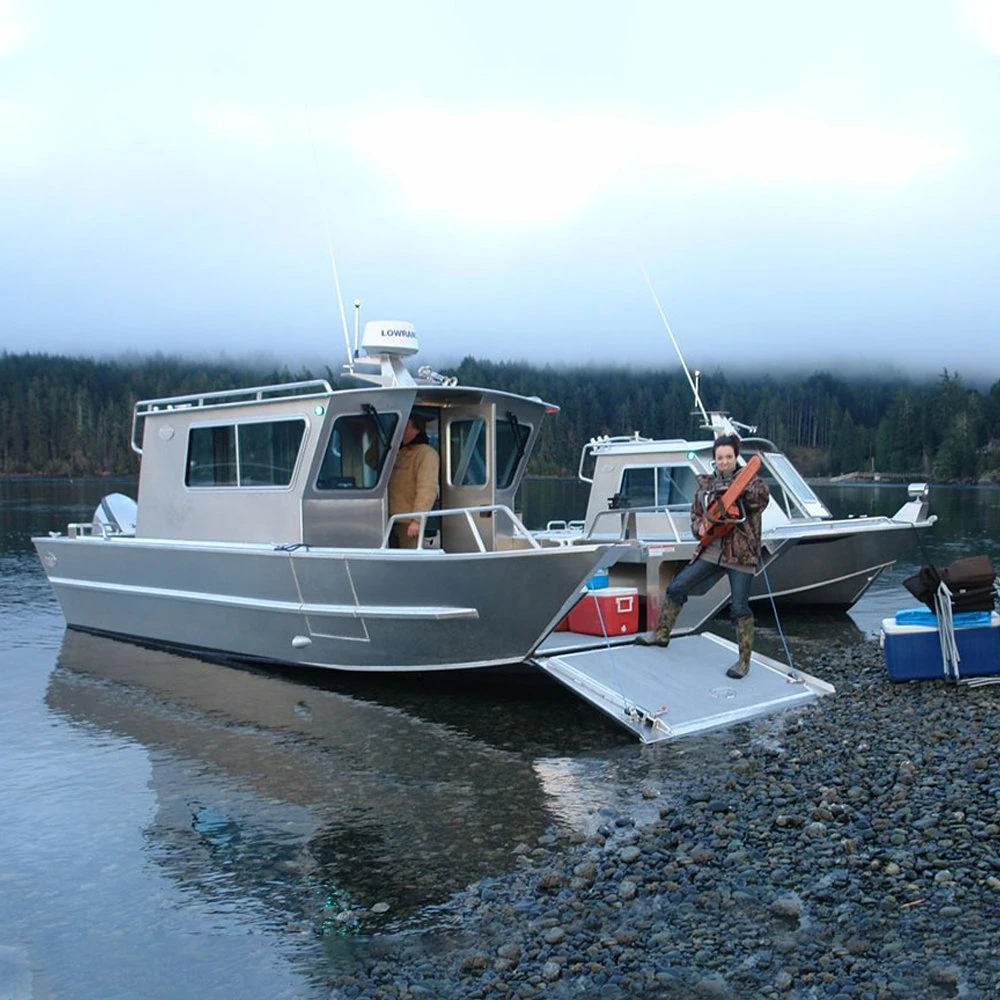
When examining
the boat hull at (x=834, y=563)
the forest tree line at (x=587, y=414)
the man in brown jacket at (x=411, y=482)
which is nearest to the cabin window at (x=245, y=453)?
the man in brown jacket at (x=411, y=482)

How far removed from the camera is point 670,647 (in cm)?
1018

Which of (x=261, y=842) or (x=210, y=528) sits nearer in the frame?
(x=261, y=842)

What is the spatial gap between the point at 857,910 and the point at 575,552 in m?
4.41

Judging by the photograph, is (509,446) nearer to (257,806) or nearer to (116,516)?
(257,806)

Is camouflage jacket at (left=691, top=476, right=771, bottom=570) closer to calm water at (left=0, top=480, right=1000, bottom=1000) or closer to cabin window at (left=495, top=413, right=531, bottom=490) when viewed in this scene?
calm water at (left=0, top=480, right=1000, bottom=1000)

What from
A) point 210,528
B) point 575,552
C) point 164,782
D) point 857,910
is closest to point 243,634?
point 210,528

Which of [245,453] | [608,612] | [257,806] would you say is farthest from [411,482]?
[257,806]

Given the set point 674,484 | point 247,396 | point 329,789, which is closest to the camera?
point 329,789

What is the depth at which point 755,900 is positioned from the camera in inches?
206

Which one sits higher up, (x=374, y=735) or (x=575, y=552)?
(x=575, y=552)

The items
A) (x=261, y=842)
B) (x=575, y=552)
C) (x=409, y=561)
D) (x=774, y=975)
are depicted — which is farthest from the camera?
(x=409, y=561)

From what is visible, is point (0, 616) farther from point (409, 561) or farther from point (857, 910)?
point (857, 910)

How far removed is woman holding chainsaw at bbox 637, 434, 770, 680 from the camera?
9000 mm

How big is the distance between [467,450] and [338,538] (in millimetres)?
1870
